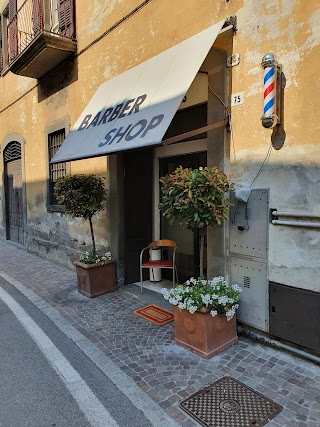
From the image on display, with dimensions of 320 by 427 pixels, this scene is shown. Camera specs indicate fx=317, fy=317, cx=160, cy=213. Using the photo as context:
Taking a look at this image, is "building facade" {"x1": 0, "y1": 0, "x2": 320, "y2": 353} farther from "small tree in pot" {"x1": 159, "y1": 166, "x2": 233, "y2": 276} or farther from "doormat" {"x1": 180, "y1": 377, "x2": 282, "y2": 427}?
"doormat" {"x1": 180, "y1": 377, "x2": 282, "y2": 427}

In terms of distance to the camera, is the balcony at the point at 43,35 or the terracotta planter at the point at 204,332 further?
the balcony at the point at 43,35

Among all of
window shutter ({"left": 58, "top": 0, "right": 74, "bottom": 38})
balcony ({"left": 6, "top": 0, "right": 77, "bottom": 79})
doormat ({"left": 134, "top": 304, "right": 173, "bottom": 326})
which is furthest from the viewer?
window shutter ({"left": 58, "top": 0, "right": 74, "bottom": 38})

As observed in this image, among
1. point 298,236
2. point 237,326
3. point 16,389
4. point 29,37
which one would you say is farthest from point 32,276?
point 29,37

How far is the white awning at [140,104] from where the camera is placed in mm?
3758

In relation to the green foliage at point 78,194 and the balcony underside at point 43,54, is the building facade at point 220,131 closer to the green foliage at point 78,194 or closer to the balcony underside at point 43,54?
the balcony underside at point 43,54

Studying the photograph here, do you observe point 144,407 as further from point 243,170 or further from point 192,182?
point 243,170

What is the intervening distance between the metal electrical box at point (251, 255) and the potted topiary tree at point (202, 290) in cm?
23

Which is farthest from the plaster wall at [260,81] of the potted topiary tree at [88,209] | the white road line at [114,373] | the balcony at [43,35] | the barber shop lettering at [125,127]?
the white road line at [114,373]

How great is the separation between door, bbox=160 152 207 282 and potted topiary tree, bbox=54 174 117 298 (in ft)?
3.95

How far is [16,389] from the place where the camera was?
294 cm


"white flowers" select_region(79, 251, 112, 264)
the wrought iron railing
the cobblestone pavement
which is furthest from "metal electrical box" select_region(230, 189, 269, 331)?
the wrought iron railing

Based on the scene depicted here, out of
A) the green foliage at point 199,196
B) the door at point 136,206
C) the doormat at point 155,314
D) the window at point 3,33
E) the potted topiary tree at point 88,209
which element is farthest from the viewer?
the window at point 3,33

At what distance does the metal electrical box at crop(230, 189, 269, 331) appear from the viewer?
361cm

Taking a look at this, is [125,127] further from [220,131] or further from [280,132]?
[280,132]
